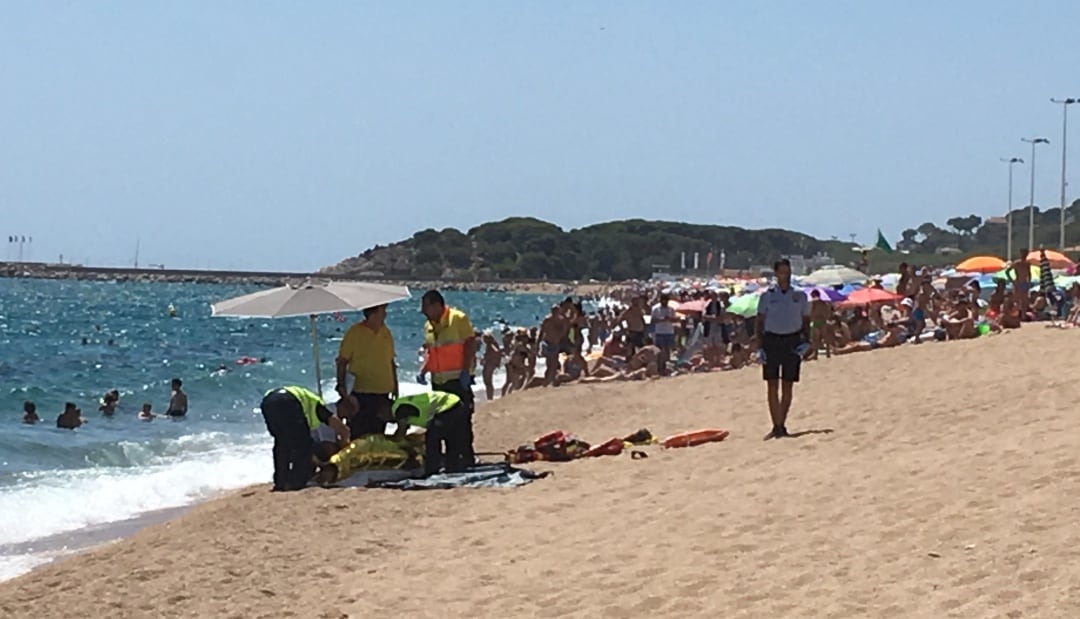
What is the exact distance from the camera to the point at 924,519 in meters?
6.81

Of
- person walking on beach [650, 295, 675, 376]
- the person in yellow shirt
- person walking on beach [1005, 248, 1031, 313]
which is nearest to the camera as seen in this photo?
the person in yellow shirt

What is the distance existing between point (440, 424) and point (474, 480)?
17.6 inches

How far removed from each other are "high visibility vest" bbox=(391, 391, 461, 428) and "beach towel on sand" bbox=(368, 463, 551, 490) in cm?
39

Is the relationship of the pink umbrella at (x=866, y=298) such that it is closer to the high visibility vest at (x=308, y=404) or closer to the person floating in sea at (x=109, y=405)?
the person floating in sea at (x=109, y=405)

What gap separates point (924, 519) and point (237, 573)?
342 cm

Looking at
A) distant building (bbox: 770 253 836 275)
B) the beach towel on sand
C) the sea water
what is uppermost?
distant building (bbox: 770 253 836 275)

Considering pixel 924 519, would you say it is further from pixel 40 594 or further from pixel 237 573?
pixel 40 594

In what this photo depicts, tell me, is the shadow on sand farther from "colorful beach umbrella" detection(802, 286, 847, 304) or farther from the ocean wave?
"colorful beach umbrella" detection(802, 286, 847, 304)

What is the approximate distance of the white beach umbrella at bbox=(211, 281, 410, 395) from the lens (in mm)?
10156

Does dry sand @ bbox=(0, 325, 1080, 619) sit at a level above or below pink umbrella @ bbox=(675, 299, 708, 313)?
below

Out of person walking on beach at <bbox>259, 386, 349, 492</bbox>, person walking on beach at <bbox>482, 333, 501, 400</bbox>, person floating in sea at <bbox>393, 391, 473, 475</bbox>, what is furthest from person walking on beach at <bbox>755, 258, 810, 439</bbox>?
person walking on beach at <bbox>482, 333, 501, 400</bbox>

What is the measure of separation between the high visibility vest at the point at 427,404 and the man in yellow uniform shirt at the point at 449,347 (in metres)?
0.24

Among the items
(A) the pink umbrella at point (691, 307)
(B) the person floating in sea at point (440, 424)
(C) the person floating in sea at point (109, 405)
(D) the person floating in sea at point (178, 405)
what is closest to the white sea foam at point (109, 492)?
(B) the person floating in sea at point (440, 424)

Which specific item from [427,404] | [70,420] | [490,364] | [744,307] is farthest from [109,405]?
[427,404]
